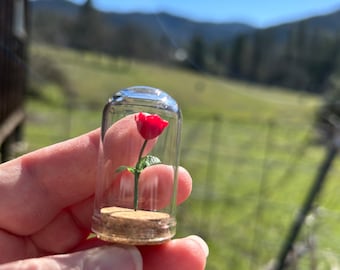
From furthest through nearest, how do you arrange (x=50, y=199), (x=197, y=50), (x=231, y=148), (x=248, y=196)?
(x=231, y=148) < (x=248, y=196) < (x=197, y=50) < (x=50, y=199)

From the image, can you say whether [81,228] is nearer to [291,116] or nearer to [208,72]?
[208,72]

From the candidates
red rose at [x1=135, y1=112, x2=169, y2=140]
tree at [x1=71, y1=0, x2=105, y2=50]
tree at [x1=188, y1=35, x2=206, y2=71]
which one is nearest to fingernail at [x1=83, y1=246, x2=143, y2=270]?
Answer: red rose at [x1=135, y1=112, x2=169, y2=140]

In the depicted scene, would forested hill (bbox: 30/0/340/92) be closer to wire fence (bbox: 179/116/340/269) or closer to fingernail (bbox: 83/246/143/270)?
wire fence (bbox: 179/116/340/269)

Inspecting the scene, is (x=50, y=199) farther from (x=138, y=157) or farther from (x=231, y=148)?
(x=231, y=148)

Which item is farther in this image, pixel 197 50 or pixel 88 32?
pixel 88 32

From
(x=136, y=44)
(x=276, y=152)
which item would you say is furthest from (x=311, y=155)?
(x=136, y=44)

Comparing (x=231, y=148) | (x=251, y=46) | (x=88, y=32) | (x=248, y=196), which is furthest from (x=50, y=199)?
(x=231, y=148)

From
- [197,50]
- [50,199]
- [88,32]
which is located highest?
[50,199]
